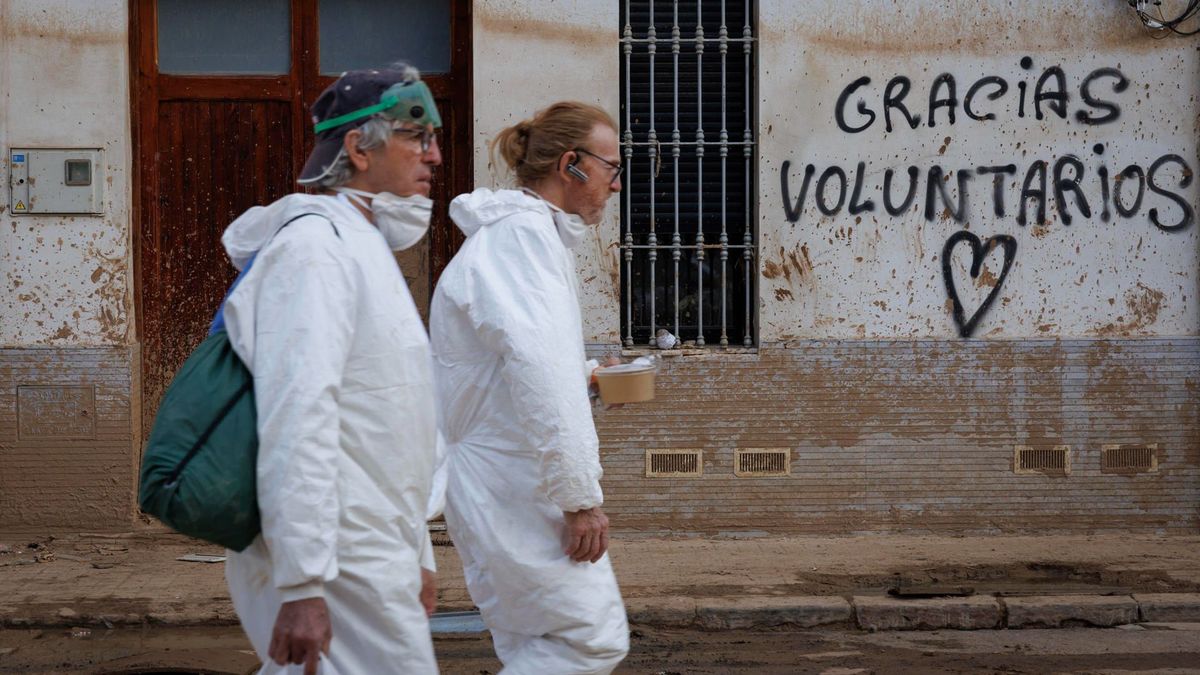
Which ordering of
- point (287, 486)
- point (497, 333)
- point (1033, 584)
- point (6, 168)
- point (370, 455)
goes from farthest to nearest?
point (6, 168) → point (1033, 584) → point (497, 333) → point (370, 455) → point (287, 486)

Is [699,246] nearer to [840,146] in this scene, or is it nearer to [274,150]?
[840,146]

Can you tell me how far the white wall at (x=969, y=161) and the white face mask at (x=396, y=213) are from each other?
5.01 meters

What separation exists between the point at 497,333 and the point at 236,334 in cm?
95

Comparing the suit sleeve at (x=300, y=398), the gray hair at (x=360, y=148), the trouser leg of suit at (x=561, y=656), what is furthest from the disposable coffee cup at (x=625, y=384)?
the suit sleeve at (x=300, y=398)

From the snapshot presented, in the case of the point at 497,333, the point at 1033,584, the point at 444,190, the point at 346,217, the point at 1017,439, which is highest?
the point at 444,190

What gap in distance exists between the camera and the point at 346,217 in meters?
2.79

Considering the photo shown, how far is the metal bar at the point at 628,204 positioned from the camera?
779 centimetres

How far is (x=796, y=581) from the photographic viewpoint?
677 cm

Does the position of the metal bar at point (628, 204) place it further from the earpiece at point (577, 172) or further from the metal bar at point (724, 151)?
the earpiece at point (577, 172)

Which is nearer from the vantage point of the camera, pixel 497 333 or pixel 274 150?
pixel 497 333

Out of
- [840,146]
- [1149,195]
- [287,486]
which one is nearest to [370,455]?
[287,486]

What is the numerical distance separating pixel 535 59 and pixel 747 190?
1370mm

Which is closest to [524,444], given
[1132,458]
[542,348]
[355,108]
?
[542,348]

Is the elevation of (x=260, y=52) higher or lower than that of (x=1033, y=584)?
higher
